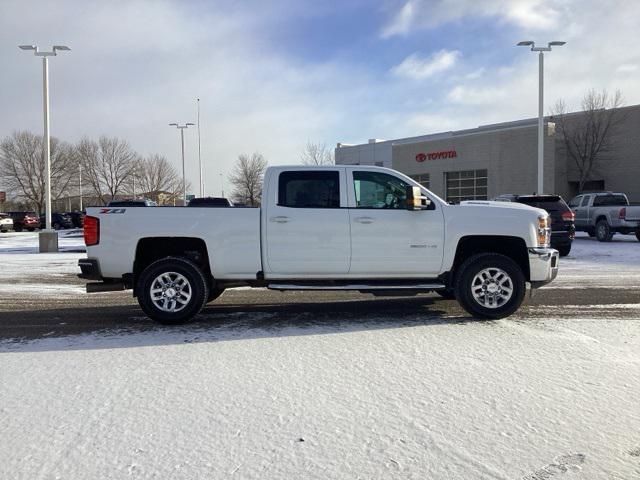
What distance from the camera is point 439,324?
682 cm

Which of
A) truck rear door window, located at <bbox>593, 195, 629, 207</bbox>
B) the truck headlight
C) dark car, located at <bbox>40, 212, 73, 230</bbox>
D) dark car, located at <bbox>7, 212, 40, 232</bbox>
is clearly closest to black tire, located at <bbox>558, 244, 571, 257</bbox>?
truck rear door window, located at <bbox>593, 195, 629, 207</bbox>

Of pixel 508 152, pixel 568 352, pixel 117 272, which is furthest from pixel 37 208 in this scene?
pixel 568 352

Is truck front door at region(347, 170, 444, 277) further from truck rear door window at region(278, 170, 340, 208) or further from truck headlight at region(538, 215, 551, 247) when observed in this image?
truck headlight at region(538, 215, 551, 247)

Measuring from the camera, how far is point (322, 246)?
22.7 ft

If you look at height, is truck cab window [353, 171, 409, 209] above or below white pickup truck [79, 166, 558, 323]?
above

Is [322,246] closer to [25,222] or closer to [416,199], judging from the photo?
[416,199]

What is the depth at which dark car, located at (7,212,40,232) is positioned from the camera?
45.7 meters

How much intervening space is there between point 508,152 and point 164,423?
37.5 m

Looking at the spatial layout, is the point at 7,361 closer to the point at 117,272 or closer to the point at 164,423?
the point at 117,272

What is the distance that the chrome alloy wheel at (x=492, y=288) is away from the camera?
6.95 meters

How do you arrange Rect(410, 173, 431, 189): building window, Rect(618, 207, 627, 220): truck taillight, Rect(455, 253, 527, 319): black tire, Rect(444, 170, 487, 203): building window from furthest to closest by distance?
1. Rect(410, 173, 431, 189): building window
2. Rect(444, 170, 487, 203): building window
3. Rect(618, 207, 627, 220): truck taillight
4. Rect(455, 253, 527, 319): black tire

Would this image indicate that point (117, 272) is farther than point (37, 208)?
No

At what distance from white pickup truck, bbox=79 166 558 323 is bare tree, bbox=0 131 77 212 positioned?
2457 inches

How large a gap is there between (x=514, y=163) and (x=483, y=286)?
33001 mm
